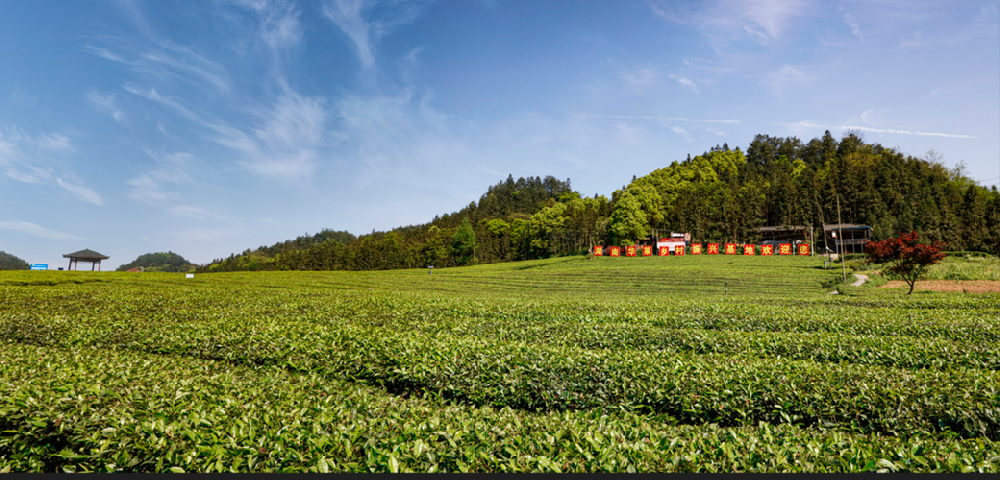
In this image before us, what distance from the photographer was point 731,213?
74875 mm

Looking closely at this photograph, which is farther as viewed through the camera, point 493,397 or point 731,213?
point 731,213

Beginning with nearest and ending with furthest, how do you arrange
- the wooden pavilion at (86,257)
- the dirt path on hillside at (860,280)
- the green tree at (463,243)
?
1. the dirt path on hillside at (860,280)
2. the wooden pavilion at (86,257)
3. the green tree at (463,243)

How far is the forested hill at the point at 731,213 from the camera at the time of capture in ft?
211

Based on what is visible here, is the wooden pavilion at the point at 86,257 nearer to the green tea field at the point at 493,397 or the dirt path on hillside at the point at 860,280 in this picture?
the green tea field at the point at 493,397

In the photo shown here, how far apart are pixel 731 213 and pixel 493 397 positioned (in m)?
80.4

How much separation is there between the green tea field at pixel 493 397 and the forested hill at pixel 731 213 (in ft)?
199

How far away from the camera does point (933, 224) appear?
197 ft

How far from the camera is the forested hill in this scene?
6431 centimetres

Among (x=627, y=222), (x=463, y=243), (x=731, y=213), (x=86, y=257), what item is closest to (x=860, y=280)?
(x=627, y=222)

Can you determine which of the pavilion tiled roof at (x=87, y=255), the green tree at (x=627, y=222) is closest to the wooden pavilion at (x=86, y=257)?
the pavilion tiled roof at (x=87, y=255)

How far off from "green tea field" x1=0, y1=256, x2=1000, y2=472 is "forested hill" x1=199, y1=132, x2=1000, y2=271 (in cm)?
6070

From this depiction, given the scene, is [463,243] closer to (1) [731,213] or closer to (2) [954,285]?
(1) [731,213]

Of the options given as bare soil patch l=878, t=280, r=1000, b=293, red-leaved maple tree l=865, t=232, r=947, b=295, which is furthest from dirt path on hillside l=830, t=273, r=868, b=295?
red-leaved maple tree l=865, t=232, r=947, b=295

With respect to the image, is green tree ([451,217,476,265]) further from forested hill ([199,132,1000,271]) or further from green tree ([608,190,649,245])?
green tree ([608,190,649,245])
